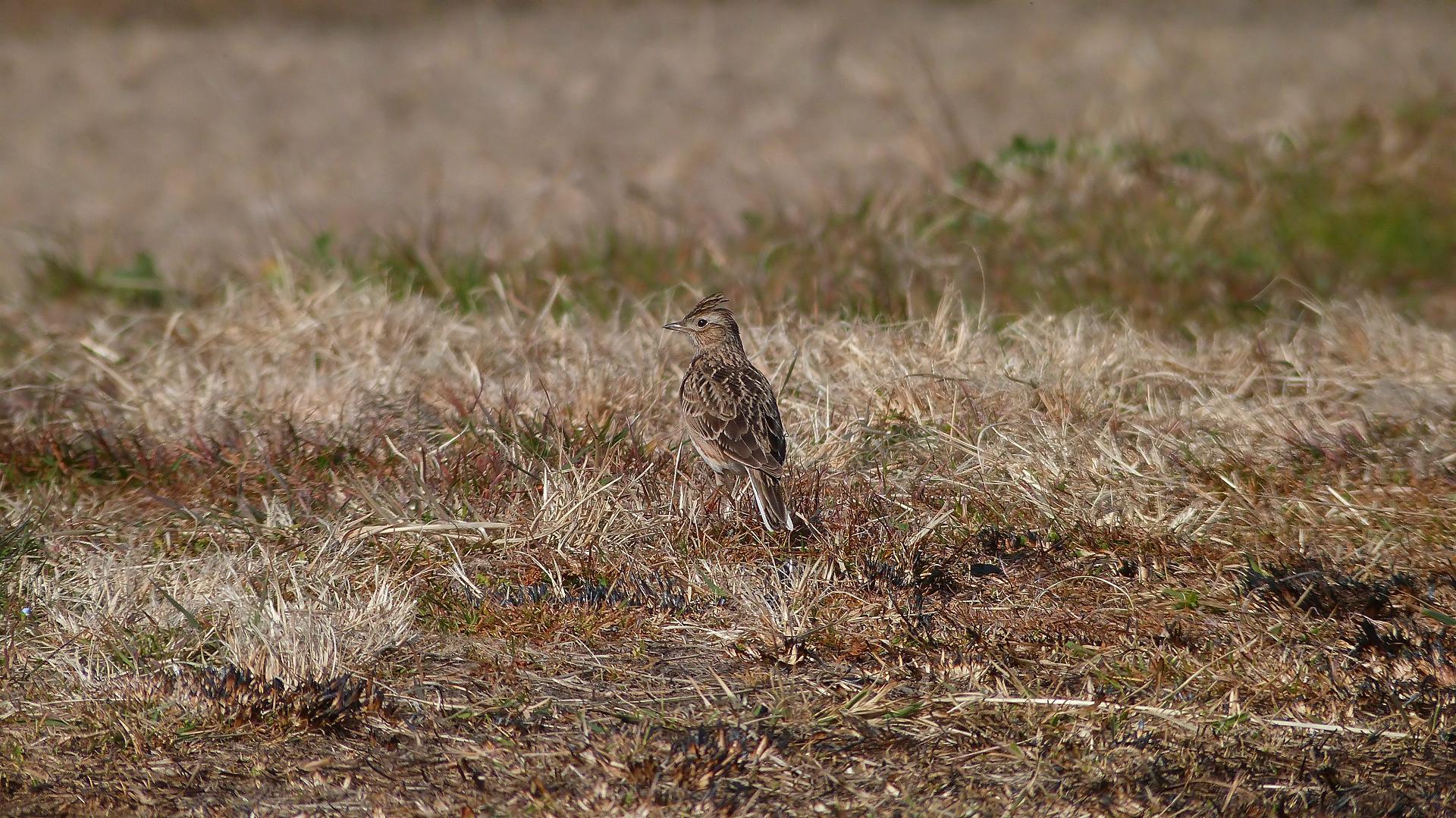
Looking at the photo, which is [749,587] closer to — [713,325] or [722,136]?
[713,325]

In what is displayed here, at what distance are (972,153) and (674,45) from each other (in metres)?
7.85

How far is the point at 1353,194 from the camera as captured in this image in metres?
10.6

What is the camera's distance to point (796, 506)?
16.3 ft

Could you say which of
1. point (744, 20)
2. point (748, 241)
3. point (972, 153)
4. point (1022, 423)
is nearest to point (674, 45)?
point (744, 20)

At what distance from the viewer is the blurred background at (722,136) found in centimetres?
972

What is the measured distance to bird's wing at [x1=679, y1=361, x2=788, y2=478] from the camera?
201 inches

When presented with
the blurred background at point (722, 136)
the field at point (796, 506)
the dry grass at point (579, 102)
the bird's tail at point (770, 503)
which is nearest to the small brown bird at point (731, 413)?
the bird's tail at point (770, 503)

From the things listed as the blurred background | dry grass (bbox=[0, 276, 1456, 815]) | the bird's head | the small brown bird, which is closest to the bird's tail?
→ the small brown bird

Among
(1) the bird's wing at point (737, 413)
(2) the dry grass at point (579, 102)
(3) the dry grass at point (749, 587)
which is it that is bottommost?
(2) the dry grass at point (579, 102)

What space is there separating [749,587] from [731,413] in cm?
102

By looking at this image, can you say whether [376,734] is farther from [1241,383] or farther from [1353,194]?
[1353,194]

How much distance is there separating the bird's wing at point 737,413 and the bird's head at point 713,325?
258 mm

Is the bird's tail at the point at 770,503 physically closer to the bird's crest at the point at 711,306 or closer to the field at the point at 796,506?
the field at the point at 796,506

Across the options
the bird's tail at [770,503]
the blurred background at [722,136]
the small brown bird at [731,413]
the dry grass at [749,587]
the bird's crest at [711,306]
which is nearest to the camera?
the dry grass at [749,587]
